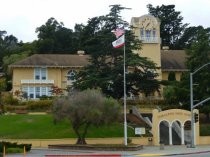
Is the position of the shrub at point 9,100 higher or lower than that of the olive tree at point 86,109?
higher

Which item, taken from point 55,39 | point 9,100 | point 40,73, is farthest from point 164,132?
point 55,39

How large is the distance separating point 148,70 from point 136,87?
3065 millimetres

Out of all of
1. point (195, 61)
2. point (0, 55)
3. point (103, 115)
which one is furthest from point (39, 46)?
point (103, 115)

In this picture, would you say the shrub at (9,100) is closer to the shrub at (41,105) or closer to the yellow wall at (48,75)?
the shrub at (41,105)

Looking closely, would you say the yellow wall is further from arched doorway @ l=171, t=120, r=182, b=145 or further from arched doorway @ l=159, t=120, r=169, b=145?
arched doorway @ l=171, t=120, r=182, b=145

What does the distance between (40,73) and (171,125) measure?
3047 centimetres

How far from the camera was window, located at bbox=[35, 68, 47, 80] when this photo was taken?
9106 centimetres

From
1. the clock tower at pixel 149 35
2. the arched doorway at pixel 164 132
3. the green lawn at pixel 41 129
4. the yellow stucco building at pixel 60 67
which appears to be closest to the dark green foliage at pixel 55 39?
the yellow stucco building at pixel 60 67

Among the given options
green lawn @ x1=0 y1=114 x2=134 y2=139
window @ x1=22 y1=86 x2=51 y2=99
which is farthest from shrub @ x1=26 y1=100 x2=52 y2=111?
window @ x1=22 y1=86 x2=51 y2=99

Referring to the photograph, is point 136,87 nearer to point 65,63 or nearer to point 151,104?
point 151,104

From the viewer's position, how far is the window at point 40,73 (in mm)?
91062

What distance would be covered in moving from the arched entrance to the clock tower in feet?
64.4

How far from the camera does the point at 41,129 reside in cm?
6594

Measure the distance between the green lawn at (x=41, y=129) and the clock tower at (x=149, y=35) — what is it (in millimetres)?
22207
